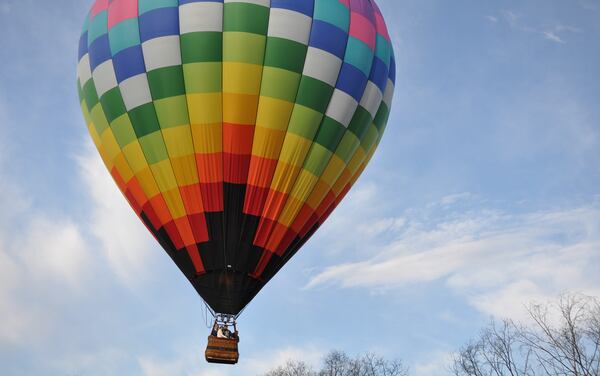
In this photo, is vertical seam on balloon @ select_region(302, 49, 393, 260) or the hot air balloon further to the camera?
vertical seam on balloon @ select_region(302, 49, 393, 260)

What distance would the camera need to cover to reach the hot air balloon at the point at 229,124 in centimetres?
1213

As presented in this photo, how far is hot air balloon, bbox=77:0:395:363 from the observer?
1213 cm

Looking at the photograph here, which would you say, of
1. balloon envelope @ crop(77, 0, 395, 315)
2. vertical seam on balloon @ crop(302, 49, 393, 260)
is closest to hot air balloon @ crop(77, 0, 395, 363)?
balloon envelope @ crop(77, 0, 395, 315)

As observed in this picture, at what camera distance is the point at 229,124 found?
12.3 m

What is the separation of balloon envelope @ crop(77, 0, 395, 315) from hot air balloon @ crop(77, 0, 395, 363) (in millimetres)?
22

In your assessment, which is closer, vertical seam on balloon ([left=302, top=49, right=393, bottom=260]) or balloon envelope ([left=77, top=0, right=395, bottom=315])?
balloon envelope ([left=77, top=0, right=395, bottom=315])

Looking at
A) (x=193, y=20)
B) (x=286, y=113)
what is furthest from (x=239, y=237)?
(x=193, y=20)

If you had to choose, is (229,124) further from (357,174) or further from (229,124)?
(357,174)

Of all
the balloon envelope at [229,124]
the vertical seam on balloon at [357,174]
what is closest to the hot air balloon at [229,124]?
the balloon envelope at [229,124]

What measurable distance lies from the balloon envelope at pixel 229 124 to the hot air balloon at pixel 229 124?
0.02 m

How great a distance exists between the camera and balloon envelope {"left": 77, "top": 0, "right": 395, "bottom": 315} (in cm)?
1214

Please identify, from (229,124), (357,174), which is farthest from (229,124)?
(357,174)

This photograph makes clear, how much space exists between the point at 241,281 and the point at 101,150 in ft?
16.3

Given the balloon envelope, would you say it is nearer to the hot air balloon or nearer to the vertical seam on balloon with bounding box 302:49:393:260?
the hot air balloon
